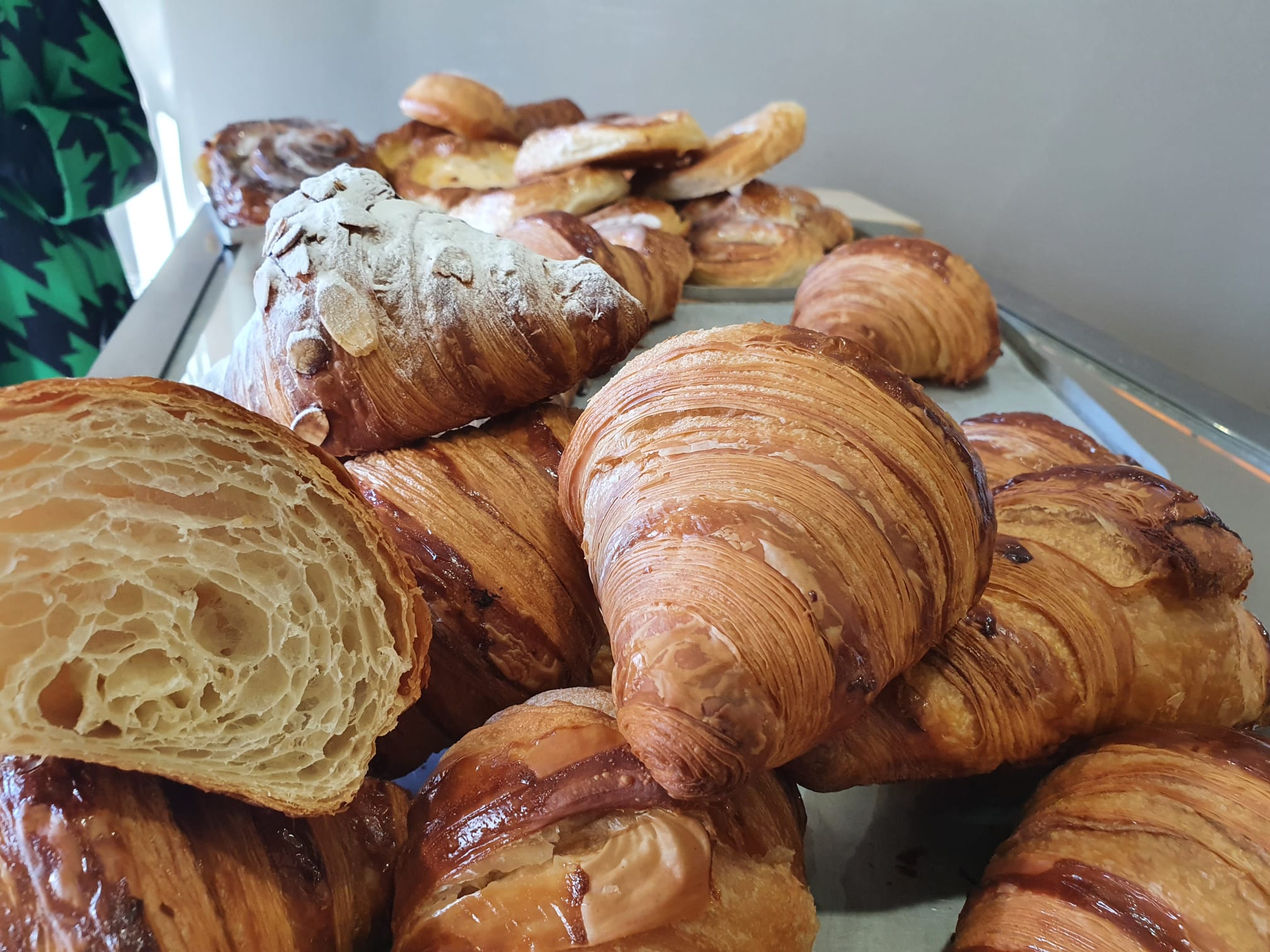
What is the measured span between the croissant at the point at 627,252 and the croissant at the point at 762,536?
20.6 inches

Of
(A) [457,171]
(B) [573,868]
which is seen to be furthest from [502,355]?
(A) [457,171]

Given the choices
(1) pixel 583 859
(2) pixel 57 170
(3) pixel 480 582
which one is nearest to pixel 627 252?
(3) pixel 480 582

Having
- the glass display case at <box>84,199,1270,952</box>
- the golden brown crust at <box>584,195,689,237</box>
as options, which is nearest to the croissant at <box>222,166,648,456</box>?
the glass display case at <box>84,199,1270,952</box>

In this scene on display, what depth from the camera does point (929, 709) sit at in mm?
712

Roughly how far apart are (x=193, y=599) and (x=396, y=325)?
1.31 ft

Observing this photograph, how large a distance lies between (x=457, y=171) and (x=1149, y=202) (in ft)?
6.98

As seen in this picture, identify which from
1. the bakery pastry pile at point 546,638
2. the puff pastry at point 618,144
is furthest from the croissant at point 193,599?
the puff pastry at point 618,144

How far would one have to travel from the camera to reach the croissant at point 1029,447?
111cm

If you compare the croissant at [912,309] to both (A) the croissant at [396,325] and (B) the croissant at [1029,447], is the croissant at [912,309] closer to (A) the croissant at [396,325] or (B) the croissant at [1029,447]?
(B) the croissant at [1029,447]

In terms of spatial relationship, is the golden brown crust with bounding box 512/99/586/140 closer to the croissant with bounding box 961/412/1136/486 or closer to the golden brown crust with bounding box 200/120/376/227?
the golden brown crust with bounding box 200/120/376/227

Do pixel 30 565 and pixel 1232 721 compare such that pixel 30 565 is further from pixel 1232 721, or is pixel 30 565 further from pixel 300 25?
pixel 300 25

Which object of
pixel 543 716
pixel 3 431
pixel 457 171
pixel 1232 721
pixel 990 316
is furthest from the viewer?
pixel 457 171

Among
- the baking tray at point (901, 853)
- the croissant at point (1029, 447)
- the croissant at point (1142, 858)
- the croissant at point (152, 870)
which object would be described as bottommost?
the baking tray at point (901, 853)

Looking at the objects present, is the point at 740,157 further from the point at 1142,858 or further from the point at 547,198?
the point at 1142,858
